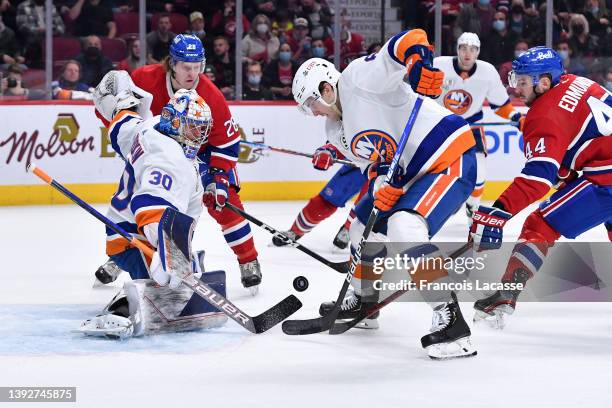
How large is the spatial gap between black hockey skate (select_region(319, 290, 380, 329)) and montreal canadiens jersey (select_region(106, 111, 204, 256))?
624 mm

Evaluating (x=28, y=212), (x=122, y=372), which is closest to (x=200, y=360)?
(x=122, y=372)

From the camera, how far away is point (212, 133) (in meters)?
4.57

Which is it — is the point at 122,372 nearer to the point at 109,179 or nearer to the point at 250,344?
the point at 250,344

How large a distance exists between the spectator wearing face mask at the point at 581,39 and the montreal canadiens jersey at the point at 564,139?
481 centimetres

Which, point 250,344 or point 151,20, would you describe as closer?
point 250,344

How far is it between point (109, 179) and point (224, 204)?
3.23 m

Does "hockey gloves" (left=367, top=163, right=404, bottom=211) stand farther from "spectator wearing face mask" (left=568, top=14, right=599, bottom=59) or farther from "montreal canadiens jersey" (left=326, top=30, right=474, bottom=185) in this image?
"spectator wearing face mask" (left=568, top=14, right=599, bottom=59)

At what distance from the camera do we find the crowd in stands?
7.47 meters

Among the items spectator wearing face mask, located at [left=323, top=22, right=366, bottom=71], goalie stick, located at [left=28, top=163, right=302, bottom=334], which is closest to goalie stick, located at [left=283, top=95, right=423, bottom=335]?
goalie stick, located at [left=28, top=163, right=302, bottom=334]

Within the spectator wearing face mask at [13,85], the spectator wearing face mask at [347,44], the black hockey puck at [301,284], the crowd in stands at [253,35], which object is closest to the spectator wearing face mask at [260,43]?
the crowd in stands at [253,35]

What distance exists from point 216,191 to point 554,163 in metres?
1.32

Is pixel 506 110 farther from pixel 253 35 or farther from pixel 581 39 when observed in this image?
pixel 581 39

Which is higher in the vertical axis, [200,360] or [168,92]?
[168,92]

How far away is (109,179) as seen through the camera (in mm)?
7473
